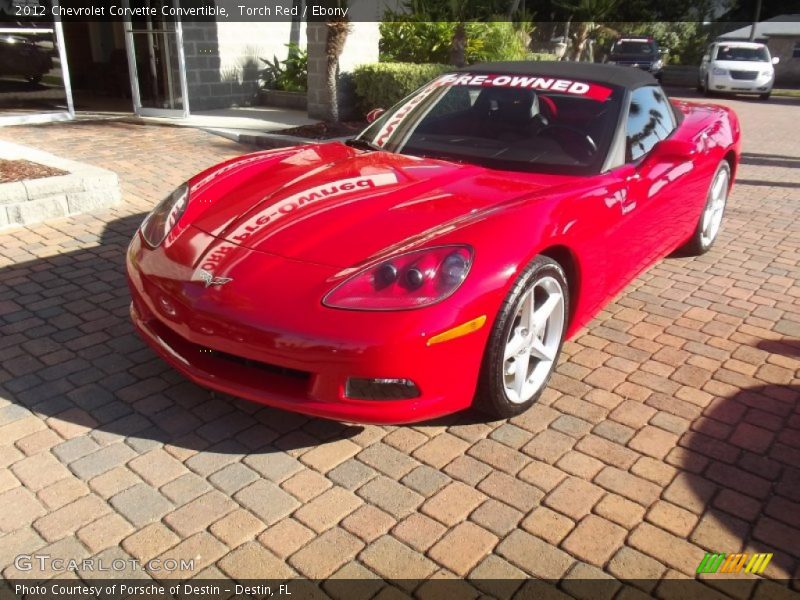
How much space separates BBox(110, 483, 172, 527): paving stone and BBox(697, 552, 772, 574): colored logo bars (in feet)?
6.23

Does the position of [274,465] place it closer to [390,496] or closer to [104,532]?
[390,496]

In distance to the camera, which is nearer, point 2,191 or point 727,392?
point 727,392

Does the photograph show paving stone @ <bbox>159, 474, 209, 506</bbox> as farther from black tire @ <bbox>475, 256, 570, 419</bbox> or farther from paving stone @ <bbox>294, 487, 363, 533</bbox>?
black tire @ <bbox>475, 256, 570, 419</bbox>

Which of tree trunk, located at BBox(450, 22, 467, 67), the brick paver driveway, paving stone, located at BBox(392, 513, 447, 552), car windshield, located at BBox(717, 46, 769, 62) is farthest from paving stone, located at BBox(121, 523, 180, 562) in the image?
car windshield, located at BBox(717, 46, 769, 62)

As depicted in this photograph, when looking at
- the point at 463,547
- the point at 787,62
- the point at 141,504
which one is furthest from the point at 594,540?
the point at 787,62

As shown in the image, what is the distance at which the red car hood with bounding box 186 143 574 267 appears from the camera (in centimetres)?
294

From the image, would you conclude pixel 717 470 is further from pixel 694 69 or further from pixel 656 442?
pixel 694 69

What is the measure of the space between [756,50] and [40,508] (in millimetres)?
23164

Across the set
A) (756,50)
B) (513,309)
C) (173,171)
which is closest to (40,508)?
(513,309)

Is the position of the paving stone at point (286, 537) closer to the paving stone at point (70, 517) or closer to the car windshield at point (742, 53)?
the paving stone at point (70, 517)

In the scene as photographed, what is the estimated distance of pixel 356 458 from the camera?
290 centimetres

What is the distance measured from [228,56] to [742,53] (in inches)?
625

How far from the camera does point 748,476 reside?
2.85m

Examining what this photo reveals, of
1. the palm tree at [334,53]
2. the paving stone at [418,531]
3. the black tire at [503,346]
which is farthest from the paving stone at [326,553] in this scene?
the palm tree at [334,53]
